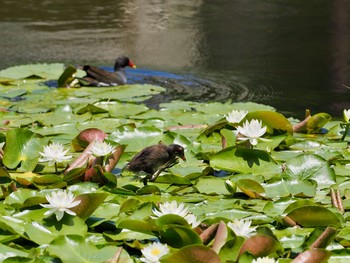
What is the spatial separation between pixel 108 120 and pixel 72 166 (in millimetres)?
1206

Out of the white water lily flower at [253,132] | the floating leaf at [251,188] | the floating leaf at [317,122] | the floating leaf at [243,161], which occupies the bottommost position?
the floating leaf at [317,122]

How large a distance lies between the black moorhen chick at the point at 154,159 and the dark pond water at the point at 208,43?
2483mm

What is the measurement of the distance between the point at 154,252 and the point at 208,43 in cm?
761

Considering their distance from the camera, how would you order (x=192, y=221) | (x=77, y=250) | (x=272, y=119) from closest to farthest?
(x=77, y=250), (x=192, y=221), (x=272, y=119)

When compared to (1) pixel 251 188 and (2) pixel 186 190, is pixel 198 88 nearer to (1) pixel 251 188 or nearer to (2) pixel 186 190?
(2) pixel 186 190

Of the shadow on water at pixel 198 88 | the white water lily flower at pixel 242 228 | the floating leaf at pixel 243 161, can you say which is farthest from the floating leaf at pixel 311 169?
the shadow on water at pixel 198 88

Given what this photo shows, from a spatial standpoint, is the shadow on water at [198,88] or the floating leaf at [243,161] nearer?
the floating leaf at [243,161]

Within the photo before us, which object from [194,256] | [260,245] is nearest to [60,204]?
[194,256]

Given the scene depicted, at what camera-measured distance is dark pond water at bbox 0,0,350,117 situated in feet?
23.9

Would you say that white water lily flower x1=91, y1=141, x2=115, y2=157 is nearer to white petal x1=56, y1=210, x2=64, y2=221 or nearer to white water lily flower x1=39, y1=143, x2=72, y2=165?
white water lily flower x1=39, y1=143, x2=72, y2=165

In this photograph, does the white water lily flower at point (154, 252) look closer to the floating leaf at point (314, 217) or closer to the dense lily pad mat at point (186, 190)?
the dense lily pad mat at point (186, 190)

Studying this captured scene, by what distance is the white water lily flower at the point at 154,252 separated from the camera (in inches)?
104

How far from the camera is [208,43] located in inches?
398

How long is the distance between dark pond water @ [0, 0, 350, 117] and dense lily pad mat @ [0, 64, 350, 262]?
152cm
